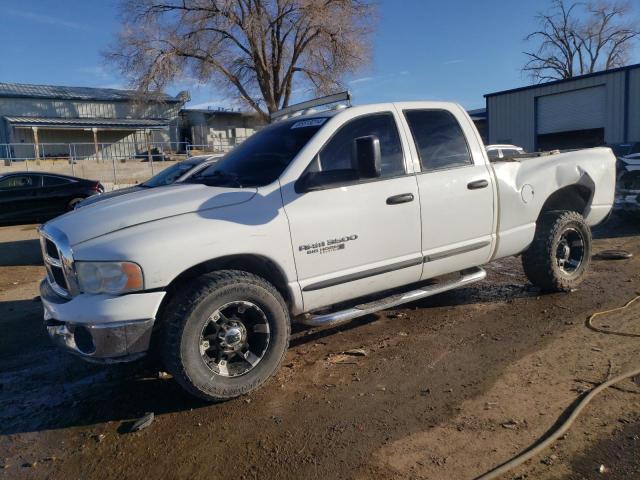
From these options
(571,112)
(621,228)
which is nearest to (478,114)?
(571,112)

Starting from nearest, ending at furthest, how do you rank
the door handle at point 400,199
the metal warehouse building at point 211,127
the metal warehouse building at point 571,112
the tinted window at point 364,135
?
1. the tinted window at point 364,135
2. the door handle at point 400,199
3. the metal warehouse building at point 571,112
4. the metal warehouse building at point 211,127

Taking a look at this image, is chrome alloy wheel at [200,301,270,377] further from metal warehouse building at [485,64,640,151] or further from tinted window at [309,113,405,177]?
metal warehouse building at [485,64,640,151]

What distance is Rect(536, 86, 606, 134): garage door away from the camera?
950 inches

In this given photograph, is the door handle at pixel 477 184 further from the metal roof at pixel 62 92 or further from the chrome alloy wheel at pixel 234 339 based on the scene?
the metal roof at pixel 62 92

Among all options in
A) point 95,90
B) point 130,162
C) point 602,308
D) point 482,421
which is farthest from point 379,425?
point 95,90

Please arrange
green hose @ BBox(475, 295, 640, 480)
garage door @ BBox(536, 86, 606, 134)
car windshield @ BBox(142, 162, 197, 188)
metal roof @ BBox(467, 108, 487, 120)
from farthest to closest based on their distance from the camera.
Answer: metal roof @ BBox(467, 108, 487, 120) < garage door @ BBox(536, 86, 606, 134) < car windshield @ BBox(142, 162, 197, 188) < green hose @ BBox(475, 295, 640, 480)

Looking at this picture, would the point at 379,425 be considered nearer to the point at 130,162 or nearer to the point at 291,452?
the point at 291,452

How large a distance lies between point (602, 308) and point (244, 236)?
3.68 metres

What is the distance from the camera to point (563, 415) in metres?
3.15

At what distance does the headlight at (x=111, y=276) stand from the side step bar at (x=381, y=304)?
4.27 ft

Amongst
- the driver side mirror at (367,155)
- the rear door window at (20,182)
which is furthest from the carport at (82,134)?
the driver side mirror at (367,155)

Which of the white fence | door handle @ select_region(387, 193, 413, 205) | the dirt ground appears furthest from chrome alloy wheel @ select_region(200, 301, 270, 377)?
the white fence

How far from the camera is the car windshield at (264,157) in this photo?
3.96 metres

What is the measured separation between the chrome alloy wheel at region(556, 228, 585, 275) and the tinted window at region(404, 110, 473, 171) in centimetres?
166
